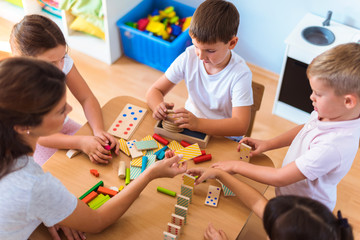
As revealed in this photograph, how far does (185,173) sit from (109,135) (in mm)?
339

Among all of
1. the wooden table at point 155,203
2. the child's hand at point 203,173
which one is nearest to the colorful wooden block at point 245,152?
the wooden table at point 155,203

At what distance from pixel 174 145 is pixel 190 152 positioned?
75mm

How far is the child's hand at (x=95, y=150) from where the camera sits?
131 cm

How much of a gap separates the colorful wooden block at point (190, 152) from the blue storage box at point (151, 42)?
4.64 feet

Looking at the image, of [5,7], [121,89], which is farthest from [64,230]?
[5,7]

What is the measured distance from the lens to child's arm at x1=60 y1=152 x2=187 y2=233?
1.08 m

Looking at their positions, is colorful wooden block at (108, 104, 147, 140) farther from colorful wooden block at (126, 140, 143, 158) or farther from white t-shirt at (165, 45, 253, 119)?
white t-shirt at (165, 45, 253, 119)

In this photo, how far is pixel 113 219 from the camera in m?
1.13

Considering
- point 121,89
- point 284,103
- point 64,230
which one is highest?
point 64,230

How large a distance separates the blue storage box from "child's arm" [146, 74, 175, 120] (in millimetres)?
1033

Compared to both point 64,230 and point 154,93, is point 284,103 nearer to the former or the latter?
point 154,93

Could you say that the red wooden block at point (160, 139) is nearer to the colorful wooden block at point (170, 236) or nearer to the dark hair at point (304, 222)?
the colorful wooden block at point (170, 236)

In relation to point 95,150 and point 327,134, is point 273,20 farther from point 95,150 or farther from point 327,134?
point 95,150

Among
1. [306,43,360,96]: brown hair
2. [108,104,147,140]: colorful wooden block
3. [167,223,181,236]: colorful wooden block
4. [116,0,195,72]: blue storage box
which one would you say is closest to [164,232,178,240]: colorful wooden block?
[167,223,181,236]: colorful wooden block
